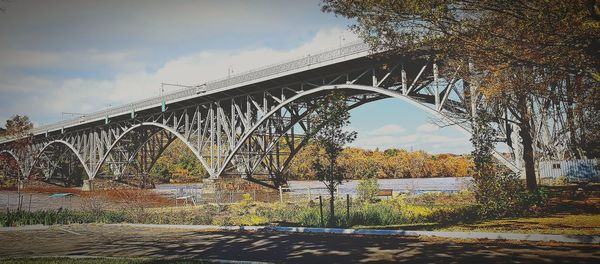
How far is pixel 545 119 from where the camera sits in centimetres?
2033

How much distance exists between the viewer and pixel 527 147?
65.8 feet

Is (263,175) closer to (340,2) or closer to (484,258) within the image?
(340,2)

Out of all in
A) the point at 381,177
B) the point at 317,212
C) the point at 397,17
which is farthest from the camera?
the point at 381,177

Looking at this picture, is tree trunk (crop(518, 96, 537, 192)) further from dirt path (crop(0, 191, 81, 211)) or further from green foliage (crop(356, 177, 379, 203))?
dirt path (crop(0, 191, 81, 211))

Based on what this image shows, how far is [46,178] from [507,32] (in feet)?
285

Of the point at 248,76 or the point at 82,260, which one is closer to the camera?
the point at 82,260

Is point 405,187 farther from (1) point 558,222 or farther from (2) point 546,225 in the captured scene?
(2) point 546,225

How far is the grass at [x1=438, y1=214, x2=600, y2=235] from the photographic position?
40.4 feet

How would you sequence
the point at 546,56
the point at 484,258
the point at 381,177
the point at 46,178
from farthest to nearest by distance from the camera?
the point at 381,177 → the point at 46,178 → the point at 546,56 → the point at 484,258

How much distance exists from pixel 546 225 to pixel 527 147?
7491 millimetres

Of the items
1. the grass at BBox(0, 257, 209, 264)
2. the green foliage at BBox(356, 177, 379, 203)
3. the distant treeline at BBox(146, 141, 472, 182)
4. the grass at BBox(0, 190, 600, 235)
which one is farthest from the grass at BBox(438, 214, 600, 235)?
the distant treeline at BBox(146, 141, 472, 182)

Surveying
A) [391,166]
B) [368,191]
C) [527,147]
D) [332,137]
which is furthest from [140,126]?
[391,166]

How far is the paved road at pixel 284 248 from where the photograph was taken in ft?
31.5

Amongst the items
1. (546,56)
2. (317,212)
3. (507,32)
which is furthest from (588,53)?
(317,212)
